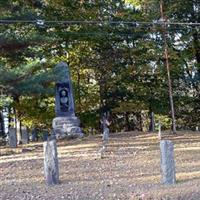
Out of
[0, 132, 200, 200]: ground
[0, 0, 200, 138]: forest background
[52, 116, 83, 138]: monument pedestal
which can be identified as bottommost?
[0, 132, 200, 200]: ground

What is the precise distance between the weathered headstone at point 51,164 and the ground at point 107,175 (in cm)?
17

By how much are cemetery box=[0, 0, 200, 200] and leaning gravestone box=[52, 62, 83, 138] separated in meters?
0.04

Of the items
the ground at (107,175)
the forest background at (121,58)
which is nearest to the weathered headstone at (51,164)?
the ground at (107,175)

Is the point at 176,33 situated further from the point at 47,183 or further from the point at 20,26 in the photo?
the point at 47,183

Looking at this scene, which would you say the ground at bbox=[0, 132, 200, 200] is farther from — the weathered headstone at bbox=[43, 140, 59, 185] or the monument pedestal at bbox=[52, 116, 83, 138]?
the monument pedestal at bbox=[52, 116, 83, 138]

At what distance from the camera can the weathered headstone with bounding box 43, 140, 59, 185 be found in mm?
8477

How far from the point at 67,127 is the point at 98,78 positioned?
8.34 meters

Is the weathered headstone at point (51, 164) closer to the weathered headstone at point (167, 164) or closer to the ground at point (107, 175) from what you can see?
the ground at point (107, 175)

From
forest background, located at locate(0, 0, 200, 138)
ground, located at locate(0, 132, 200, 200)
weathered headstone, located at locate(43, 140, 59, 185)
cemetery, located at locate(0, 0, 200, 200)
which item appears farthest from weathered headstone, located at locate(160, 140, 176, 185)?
forest background, located at locate(0, 0, 200, 138)

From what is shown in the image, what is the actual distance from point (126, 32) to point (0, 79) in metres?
12.9

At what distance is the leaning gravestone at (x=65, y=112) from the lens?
17.3 m

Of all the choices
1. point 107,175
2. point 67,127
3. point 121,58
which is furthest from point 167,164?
point 121,58

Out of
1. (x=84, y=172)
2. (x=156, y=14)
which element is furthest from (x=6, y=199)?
(x=156, y=14)

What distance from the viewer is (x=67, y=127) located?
17.4 meters
